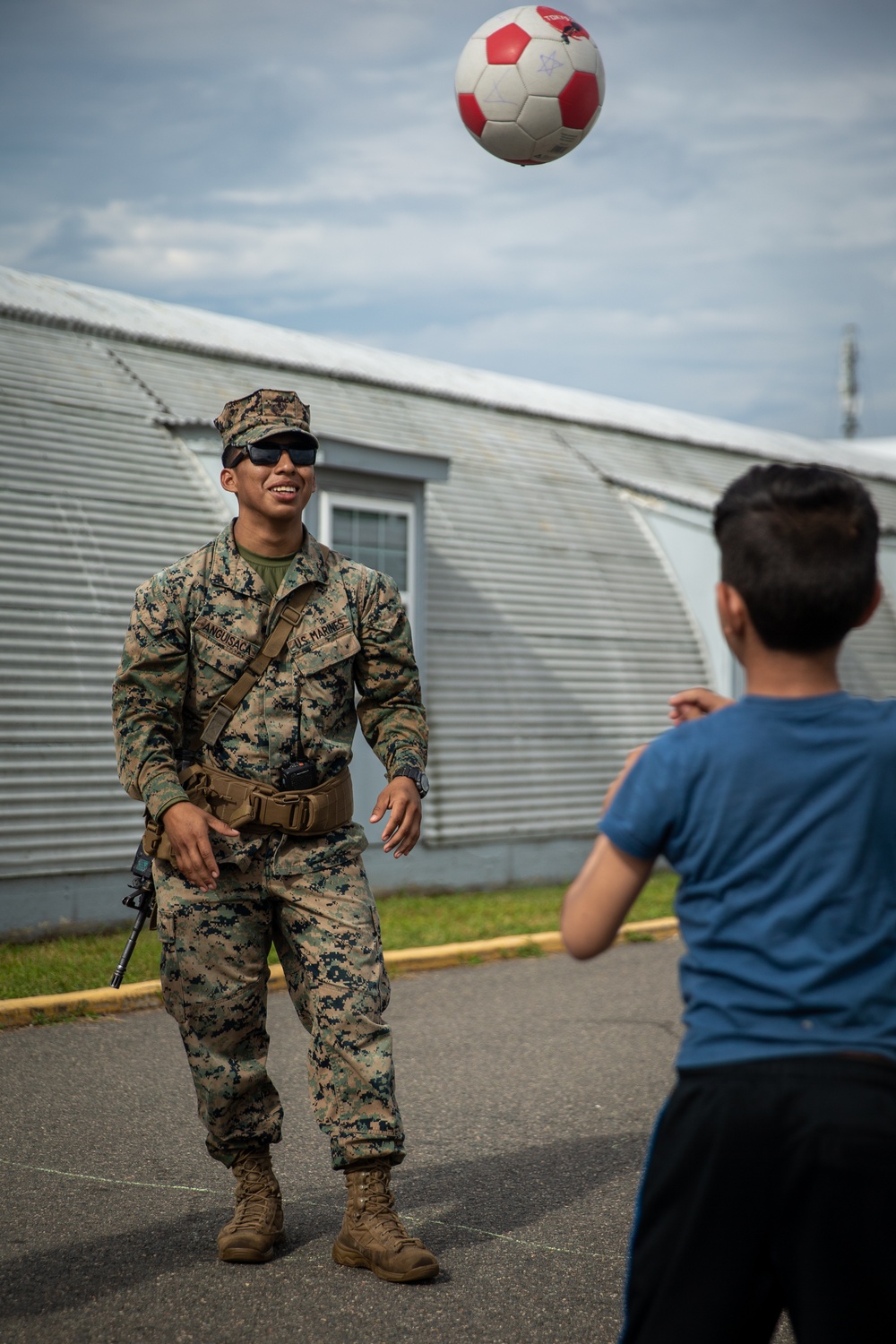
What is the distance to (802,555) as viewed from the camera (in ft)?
6.54

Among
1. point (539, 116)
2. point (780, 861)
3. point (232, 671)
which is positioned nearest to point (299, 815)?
point (232, 671)

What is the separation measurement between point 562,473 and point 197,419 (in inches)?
213

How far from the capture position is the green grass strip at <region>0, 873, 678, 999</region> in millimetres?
7805

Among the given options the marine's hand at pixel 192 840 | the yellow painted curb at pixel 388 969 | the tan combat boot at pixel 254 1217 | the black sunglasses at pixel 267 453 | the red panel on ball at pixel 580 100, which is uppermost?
the red panel on ball at pixel 580 100

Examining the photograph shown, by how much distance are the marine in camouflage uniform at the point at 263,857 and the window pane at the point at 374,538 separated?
7077 millimetres

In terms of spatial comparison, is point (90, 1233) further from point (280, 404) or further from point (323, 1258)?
point (280, 404)

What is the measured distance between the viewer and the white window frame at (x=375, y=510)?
36.2ft

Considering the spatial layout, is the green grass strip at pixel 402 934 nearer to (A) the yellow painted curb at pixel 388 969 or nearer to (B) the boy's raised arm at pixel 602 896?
(A) the yellow painted curb at pixel 388 969

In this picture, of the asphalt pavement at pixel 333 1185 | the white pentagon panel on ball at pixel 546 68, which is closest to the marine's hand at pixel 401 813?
the asphalt pavement at pixel 333 1185

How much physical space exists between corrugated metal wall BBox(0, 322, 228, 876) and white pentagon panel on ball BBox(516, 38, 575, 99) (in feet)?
16.7

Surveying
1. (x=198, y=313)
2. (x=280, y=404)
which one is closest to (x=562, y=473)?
(x=198, y=313)

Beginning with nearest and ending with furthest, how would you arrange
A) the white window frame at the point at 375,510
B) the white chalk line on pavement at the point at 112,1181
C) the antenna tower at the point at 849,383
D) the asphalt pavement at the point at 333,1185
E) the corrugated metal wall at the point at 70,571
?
the asphalt pavement at the point at 333,1185, the white chalk line on pavement at the point at 112,1181, the corrugated metal wall at the point at 70,571, the white window frame at the point at 375,510, the antenna tower at the point at 849,383

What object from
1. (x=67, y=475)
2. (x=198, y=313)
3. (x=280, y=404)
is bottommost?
(x=280, y=404)

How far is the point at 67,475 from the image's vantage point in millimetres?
10578
